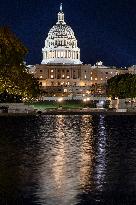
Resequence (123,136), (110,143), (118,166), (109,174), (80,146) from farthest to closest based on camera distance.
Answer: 1. (123,136)
2. (110,143)
3. (80,146)
4. (118,166)
5. (109,174)

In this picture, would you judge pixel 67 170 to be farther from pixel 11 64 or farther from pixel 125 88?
pixel 125 88

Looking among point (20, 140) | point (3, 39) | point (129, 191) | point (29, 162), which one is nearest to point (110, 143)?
point (20, 140)

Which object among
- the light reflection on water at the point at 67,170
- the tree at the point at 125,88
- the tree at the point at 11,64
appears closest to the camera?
the light reflection on water at the point at 67,170

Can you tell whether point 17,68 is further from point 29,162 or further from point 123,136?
point 29,162

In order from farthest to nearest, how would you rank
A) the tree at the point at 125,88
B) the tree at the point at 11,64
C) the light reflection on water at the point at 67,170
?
the tree at the point at 125,88 < the tree at the point at 11,64 < the light reflection on water at the point at 67,170

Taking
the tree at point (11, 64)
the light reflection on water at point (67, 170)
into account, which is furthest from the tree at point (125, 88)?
the light reflection on water at point (67, 170)

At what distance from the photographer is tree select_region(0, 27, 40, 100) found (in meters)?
76.2

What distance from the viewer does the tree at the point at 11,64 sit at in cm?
7619

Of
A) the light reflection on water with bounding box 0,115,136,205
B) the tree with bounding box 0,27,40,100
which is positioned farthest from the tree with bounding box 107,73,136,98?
the light reflection on water with bounding box 0,115,136,205

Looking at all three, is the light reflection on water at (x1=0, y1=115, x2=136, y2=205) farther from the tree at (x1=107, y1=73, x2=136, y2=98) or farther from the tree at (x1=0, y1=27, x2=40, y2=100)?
the tree at (x1=107, y1=73, x2=136, y2=98)

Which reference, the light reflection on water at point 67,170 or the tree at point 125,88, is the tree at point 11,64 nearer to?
the tree at point 125,88

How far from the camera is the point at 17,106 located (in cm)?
7912

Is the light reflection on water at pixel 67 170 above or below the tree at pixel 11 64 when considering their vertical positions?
below

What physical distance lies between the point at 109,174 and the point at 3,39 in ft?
186
